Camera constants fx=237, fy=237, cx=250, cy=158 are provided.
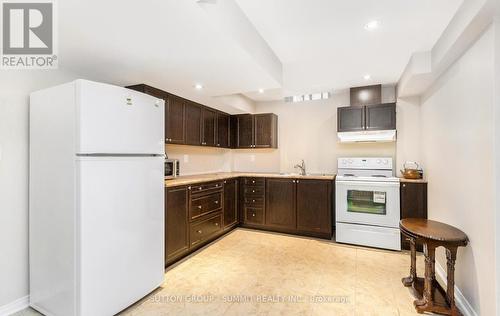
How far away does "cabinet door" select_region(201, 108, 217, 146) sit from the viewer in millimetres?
4023

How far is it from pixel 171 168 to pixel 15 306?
2.04 m

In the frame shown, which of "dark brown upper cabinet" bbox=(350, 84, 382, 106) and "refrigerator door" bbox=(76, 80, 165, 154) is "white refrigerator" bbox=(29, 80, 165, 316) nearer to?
"refrigerator door" bbox=(76, 80, 165, 154)

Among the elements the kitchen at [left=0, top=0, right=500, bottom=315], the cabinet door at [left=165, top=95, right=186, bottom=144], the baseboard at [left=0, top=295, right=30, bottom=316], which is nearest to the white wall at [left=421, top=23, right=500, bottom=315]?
the kitchen at [left=0, top=0, right=500, bottom=315]

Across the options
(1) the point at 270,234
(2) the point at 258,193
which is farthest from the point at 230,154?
(1) the point at 270,234

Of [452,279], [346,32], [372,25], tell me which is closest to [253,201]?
[452,279]

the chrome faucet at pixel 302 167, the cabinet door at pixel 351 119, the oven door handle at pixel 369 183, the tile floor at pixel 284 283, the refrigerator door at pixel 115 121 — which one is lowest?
the tile floor at pixel 284 283

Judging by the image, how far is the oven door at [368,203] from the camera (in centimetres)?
329

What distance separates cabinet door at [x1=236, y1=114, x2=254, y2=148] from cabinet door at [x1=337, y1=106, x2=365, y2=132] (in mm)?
1671

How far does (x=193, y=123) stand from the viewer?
3748 millimetres

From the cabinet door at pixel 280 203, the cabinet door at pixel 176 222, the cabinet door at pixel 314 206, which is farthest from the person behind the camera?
the cabinet door at pixel 280 203

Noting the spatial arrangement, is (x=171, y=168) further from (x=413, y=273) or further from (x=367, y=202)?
(x=413, y=273)

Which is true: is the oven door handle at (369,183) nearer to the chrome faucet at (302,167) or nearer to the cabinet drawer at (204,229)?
the chrome faucet at (302,167)

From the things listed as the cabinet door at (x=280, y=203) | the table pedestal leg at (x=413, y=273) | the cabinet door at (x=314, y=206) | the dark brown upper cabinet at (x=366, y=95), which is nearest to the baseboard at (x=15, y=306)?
the cabinet door at (x=280, y=203)

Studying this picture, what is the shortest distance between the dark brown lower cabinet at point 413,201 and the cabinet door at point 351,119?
1.08 m
